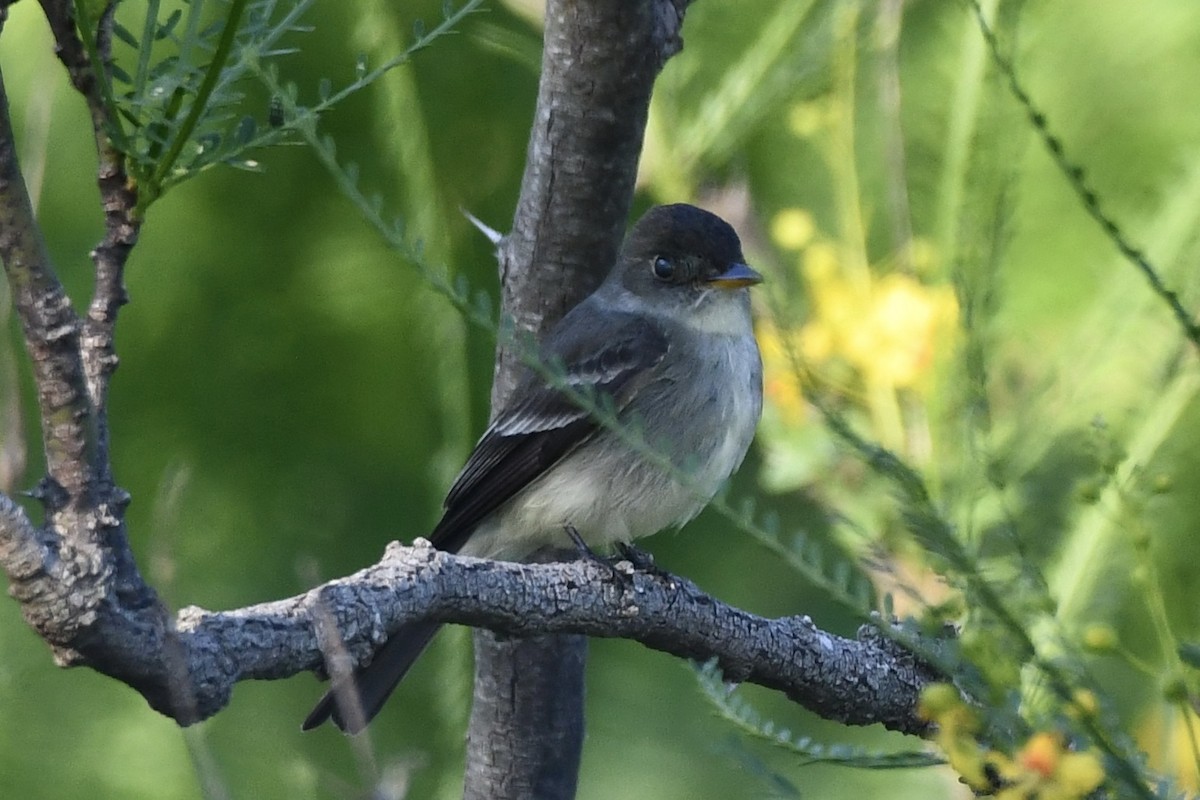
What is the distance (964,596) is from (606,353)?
1904 millimetres

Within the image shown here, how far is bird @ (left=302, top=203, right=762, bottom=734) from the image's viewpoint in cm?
261

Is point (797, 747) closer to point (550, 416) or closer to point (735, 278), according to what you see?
point (550, 416)

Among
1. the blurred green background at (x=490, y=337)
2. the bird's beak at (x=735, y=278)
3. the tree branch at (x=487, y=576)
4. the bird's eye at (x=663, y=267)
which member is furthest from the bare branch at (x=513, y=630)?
the bird's eye at (x=663, y=267)

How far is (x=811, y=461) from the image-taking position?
2.24 metres

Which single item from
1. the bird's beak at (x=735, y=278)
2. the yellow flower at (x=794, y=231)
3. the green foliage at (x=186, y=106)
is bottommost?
the green foliage at (x=186, y=106)

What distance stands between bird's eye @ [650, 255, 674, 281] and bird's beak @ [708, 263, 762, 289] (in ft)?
0.27

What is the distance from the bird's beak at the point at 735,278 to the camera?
2.82 meters

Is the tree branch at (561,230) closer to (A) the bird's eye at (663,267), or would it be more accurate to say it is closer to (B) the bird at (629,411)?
(B) the bird at (629,411)

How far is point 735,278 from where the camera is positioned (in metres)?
2.87

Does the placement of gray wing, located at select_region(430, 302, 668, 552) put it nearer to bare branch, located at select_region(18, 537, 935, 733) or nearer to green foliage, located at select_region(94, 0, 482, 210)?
bare branch, located at select_region(18, 537, 935, 733)

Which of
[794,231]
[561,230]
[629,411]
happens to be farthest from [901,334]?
[629,411]

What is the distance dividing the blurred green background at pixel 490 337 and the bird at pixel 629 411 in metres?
0.08

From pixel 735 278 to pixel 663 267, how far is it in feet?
0.57

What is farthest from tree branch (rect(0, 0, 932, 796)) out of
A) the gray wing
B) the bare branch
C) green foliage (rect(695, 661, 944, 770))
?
green foliage (rect(695, 661, 944, 770))
